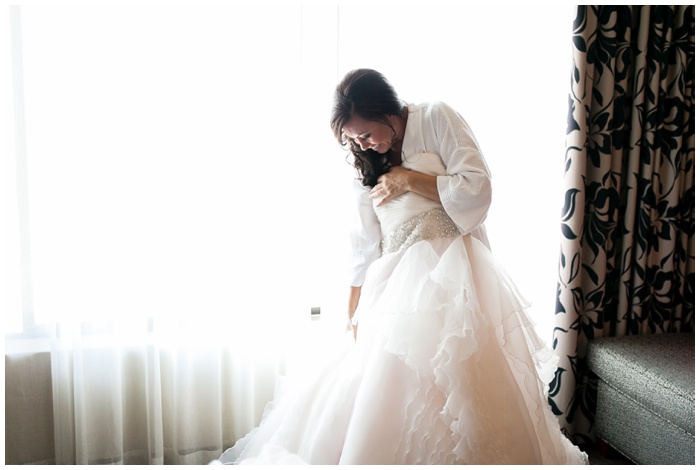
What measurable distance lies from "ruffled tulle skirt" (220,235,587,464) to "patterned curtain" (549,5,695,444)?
3.09ft

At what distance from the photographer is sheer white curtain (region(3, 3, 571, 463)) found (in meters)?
1.95

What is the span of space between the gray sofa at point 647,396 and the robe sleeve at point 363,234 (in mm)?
1157

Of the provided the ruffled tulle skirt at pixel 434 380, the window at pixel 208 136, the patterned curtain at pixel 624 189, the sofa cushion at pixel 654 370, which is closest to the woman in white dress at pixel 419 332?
the ruffled tulle skirt at pixel 434 380

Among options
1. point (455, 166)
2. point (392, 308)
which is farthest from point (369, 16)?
point (392, 308)

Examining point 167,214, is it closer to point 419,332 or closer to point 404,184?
point 404,184

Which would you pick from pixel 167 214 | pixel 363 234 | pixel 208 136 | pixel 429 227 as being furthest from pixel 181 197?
pixel 429 227

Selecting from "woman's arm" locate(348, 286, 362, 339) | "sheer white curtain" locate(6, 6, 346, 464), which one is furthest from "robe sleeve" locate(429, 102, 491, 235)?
"sheer white curtain" locate(6, 6, 346, 464)

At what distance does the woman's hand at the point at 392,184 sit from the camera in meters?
1.55

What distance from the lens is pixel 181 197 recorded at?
2066mm

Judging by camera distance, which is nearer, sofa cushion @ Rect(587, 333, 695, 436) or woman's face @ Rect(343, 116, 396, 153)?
woman's face @ Rect(343, 116, 396, 153)

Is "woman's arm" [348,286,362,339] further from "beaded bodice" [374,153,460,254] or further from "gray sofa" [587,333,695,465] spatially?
"gray sofa" [587,333,695,465]

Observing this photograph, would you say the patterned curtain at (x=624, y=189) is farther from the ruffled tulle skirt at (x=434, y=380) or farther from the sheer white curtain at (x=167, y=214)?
the sheer white curtain at (x=167, y=214)

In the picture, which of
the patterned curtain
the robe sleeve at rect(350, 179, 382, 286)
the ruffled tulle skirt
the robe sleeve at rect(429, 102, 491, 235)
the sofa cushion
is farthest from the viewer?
the patterned curtain

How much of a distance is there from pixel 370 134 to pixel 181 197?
87 cm
